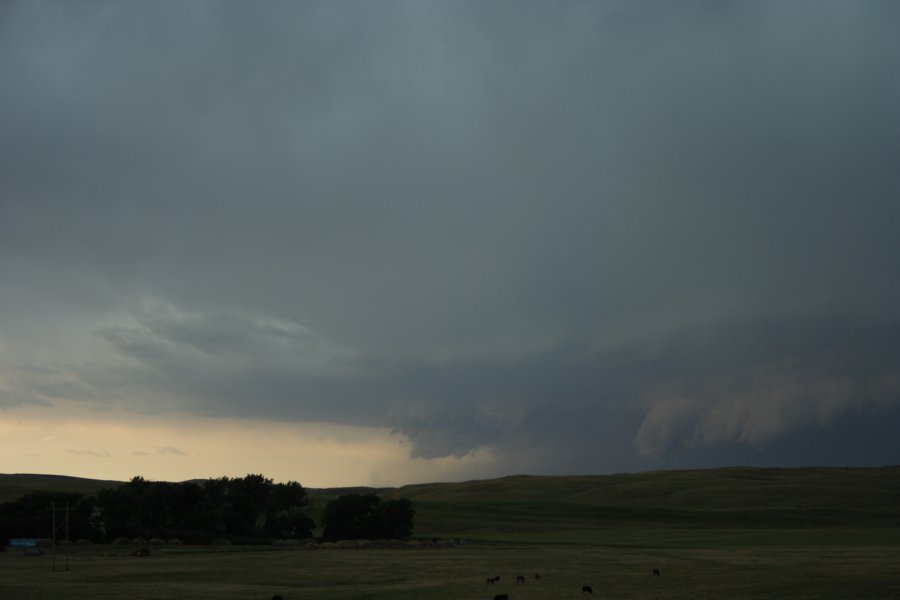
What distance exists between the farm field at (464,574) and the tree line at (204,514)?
1723 centimetres

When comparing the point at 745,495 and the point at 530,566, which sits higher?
the point at 745,495

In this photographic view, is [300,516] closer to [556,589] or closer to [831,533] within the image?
[831,533]

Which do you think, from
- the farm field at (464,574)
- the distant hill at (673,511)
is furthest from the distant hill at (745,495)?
the farm field at (464,574)

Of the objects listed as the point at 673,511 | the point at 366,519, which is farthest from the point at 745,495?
the point at 366,519

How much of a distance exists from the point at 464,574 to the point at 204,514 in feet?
179

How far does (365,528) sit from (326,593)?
61.2 meters

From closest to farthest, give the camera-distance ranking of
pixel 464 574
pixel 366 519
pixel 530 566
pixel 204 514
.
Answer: pixel 464 574 → pixel 530 566 → pixel 204 514 → pixel 366 519

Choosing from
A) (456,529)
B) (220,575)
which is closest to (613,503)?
(456,529)

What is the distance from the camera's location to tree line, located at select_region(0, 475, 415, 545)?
97375mm

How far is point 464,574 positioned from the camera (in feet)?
187

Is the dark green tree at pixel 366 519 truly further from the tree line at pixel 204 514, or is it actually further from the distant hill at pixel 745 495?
the distant hill at pixel 745 495

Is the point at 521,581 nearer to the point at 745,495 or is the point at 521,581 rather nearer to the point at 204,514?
the point at 204,514

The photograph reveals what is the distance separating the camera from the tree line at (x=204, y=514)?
97.4 m

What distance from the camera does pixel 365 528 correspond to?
10675cm
